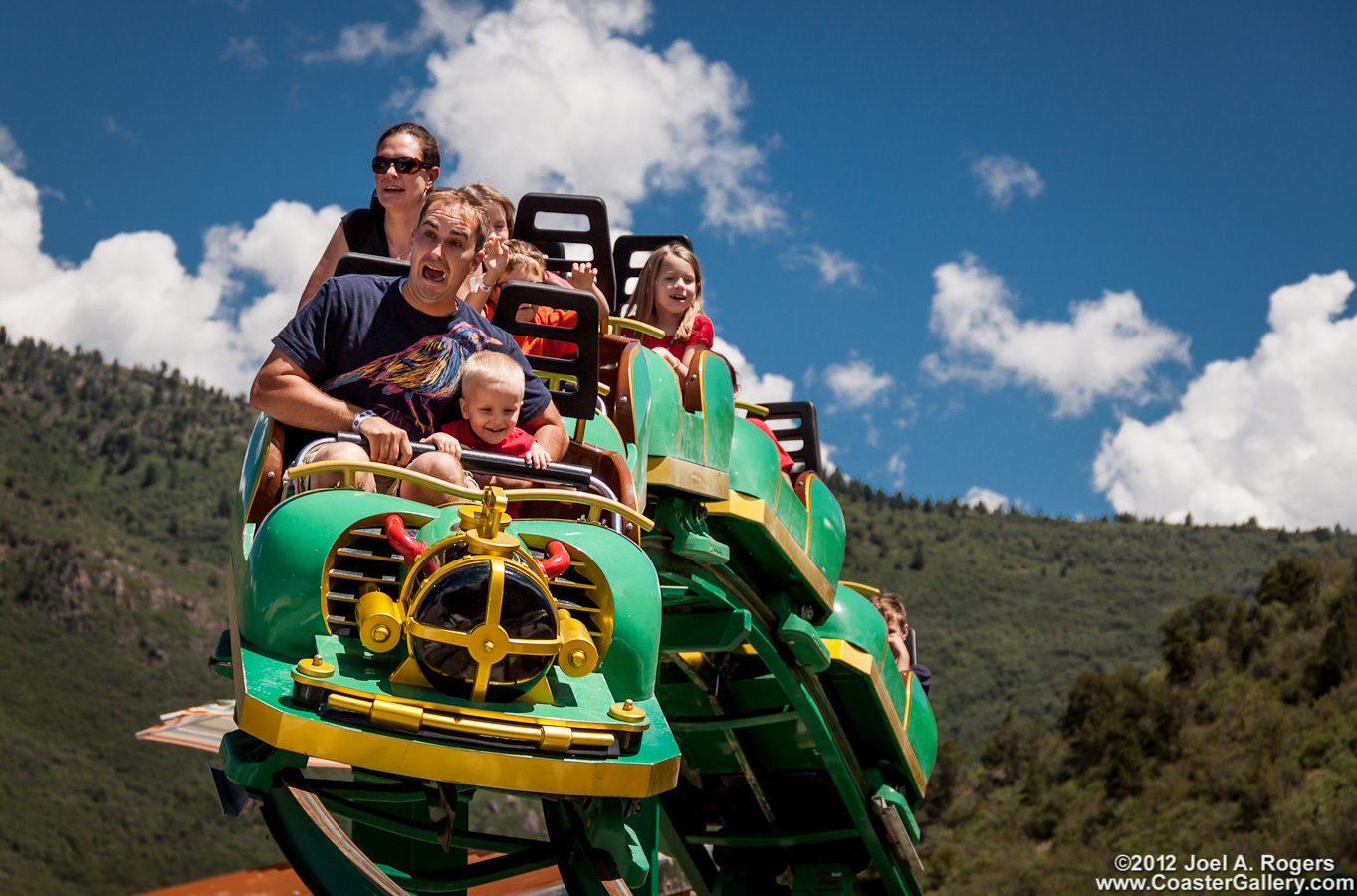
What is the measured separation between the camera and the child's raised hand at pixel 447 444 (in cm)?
370

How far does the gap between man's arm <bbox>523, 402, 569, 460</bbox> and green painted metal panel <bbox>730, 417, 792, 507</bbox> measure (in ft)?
8.36

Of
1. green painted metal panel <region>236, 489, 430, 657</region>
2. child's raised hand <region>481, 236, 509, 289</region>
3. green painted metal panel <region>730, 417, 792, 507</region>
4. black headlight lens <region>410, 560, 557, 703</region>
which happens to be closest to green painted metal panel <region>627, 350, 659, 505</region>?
child's raised hand <region>481, 236, 509, 289</region>

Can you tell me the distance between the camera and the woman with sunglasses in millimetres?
4902

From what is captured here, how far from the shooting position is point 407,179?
4930 mm

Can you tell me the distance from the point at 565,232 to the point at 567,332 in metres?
2.13

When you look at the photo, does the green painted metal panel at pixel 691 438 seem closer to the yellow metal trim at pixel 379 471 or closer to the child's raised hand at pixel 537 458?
the child's raised hand at pixel 537 458

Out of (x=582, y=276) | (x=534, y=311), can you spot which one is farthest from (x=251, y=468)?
(x=582, y=276)

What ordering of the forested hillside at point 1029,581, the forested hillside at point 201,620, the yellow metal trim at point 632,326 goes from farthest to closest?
the forested hillside at point 1029,581 < the forested hillside at point 201,620 < the yellow metal trim at point 632,326

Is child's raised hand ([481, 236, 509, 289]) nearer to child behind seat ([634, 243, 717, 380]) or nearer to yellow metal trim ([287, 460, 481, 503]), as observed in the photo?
child behind seat ([634, 243, 717, 380])

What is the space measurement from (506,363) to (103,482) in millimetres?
59896

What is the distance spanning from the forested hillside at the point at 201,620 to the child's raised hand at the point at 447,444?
66.2 ft

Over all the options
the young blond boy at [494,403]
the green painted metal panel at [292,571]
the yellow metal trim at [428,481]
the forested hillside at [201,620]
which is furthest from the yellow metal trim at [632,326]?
the forested hillside at [201,620]

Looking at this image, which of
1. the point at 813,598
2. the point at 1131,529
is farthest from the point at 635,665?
the point at 1131,529

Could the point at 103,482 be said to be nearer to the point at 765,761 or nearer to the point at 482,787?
the point at 765,761
